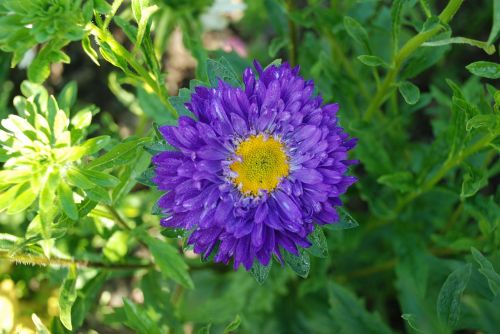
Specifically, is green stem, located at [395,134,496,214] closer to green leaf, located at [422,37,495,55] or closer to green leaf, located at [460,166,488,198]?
green leaf, located at [460,166,488,198]

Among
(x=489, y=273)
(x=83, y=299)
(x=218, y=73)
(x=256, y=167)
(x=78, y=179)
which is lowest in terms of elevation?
(x=83, y=299)

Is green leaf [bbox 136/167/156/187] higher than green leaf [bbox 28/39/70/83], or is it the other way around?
green leaf [bbox 28/39/70/83]

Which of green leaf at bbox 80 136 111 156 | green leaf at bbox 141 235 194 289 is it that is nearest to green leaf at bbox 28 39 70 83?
green leaf at bbox 80 136 111 156

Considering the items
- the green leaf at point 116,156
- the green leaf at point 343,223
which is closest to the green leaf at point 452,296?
the green leaf at point 343,223

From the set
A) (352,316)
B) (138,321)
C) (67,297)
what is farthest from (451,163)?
(67,297)

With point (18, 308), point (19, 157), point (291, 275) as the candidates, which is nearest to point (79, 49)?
point (18, 308)

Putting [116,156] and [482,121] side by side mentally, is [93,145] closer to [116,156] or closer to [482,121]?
[116,156]
